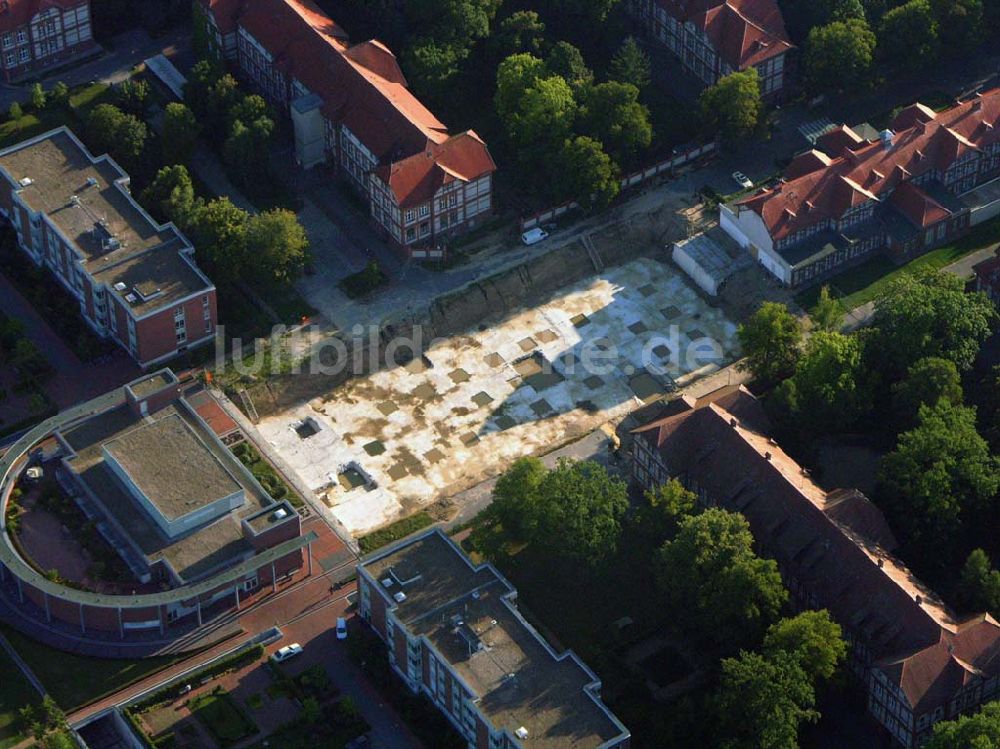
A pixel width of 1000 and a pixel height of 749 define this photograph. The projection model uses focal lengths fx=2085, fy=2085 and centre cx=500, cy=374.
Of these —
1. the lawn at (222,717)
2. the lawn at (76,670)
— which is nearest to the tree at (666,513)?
the lawn at (222,717)

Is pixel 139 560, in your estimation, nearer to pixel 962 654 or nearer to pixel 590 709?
pixel 590 709

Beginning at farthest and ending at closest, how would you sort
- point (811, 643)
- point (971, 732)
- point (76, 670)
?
1. point (76, 670)
2. point (811, 643)
3. point (971, 732)

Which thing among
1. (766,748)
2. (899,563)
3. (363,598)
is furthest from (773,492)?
(363,598)

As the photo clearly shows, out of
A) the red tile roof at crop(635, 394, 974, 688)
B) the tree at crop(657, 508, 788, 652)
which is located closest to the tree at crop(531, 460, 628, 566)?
the tree at crop(657, 508, 788, 652)

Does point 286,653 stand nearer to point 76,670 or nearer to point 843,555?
point 76,670

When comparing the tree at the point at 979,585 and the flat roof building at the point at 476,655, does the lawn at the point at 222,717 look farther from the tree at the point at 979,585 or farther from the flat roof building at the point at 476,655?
the tree at the point at 979,585

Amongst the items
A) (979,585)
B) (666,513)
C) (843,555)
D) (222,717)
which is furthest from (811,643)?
(222,717)

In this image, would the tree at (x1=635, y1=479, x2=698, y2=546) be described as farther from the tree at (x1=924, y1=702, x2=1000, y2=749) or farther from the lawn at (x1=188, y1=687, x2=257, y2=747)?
the lawn at (x1=188, y1=687, x2=257, y2=747)
